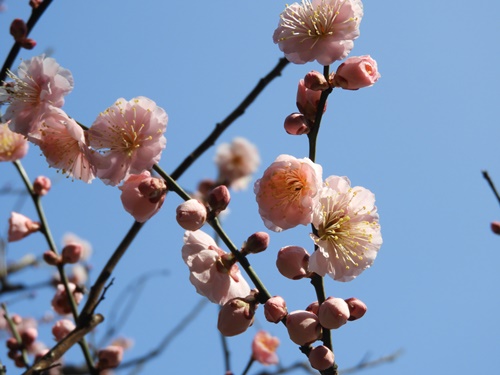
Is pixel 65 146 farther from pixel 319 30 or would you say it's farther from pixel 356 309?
pixel 356 309

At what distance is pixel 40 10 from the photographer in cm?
177

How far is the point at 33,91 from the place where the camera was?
4.17 feet

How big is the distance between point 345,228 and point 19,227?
4.10ft

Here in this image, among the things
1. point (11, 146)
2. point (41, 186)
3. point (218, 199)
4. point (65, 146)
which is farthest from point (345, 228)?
point (11, 146)

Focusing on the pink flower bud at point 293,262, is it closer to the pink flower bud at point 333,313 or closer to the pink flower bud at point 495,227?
the pink flower bud at point 333,313

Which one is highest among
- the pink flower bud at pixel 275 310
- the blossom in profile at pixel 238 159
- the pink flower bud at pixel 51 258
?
the pink flower bud at pixel 275 310

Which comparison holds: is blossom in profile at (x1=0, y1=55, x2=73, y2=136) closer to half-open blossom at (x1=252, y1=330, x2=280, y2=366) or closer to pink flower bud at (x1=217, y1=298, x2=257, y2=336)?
pink flower bud at (x1=217, y1=298, x2=257, y2=336)

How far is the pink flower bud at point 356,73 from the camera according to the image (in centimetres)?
114

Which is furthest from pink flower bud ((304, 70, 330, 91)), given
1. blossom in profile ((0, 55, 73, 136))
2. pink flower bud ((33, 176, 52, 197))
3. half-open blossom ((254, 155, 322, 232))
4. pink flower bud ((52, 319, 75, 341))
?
pink flower bud ((52, 319, 75, 341))

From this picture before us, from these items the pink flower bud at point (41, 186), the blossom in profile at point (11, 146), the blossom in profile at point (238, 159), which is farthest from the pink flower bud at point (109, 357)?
the blossom in profile at point (238, 159)

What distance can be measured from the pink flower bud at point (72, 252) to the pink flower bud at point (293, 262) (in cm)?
94

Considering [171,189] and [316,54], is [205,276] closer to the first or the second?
[171,189]

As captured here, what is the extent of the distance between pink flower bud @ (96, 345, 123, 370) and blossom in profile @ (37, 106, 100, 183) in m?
0.81

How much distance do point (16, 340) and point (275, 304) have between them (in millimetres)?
1397
